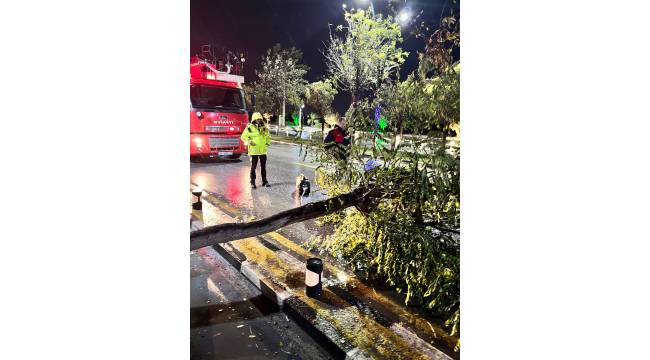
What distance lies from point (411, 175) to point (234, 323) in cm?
130

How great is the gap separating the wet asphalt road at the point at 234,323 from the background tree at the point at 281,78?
3.60 ft

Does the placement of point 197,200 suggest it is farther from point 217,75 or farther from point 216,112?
point 217,75

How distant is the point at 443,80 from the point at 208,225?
166cm

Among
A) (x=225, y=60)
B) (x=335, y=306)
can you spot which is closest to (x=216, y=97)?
(x=225, y=60)

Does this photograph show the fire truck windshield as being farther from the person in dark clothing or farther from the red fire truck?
the person in dark clothing

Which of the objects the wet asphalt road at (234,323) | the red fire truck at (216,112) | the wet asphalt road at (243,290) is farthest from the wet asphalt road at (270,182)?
the wet asphalt road at (234,323)

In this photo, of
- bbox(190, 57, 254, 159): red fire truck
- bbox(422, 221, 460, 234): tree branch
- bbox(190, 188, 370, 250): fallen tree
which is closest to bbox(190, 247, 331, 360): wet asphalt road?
bbox(190, 188, 370, 250): fallen tree

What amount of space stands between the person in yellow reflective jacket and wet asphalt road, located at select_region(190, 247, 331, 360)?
64 cm

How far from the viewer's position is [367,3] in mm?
2477

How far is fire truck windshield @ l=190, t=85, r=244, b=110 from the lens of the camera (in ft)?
8.09

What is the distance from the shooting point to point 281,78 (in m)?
2.52
